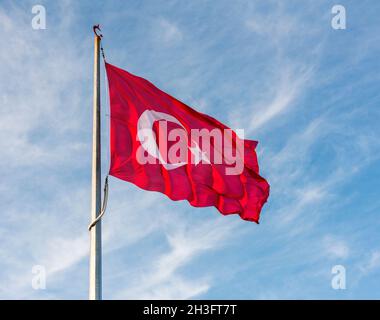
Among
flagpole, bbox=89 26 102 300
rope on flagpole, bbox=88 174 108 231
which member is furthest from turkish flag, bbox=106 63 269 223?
flagpole, bbox=89 26 102 300

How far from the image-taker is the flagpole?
665 inches

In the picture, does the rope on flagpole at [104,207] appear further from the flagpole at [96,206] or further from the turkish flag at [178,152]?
the turkish flag at [178,152]

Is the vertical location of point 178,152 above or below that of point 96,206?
above

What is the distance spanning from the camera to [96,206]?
58.4 ft

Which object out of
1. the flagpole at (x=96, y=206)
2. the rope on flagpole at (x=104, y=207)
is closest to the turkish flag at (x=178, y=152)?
the rope on flagpole at (x=104, y=207)

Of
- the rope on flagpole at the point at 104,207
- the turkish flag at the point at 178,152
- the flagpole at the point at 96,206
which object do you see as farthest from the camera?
the turkish flag at the point at 178,152

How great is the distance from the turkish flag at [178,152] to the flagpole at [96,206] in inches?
23.2

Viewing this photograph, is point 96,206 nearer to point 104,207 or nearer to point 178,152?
point 104,207

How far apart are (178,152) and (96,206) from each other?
4626 millimetres

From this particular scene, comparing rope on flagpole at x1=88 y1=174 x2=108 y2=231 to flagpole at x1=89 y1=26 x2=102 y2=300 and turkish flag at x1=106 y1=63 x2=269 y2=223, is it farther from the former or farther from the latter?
turkish flag at x1=106 y1=63 x2=269 y2=223

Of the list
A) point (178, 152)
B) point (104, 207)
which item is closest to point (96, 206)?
point (104, 207)

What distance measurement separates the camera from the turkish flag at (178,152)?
19891 mm

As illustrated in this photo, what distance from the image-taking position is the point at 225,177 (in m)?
22.4
